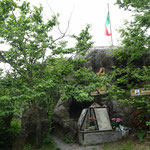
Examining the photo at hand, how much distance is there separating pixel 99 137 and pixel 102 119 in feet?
3.64

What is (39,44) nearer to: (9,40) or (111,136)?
(9,40)

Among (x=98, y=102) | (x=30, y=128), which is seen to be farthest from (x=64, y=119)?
(x=98, y=102)

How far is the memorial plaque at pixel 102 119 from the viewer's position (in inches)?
402

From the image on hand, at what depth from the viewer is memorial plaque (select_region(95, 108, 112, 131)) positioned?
1020cm

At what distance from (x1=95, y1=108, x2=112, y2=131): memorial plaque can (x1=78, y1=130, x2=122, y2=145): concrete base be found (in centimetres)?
31

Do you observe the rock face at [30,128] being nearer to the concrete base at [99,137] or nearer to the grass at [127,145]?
the concrete base at [99,137]

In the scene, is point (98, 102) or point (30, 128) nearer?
point (30, 128)

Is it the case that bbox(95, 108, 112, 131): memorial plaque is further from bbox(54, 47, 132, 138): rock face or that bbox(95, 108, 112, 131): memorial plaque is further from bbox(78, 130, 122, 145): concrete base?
bbox(54, 47, 132, 138): rock face

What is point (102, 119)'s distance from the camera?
412 inches

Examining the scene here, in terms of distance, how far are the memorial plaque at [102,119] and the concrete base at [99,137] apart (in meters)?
0.31

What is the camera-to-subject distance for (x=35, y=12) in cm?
841

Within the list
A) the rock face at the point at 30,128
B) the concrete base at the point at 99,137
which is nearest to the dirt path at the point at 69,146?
the concrete base at the point at 99,137

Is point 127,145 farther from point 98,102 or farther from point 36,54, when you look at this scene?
point 36,54

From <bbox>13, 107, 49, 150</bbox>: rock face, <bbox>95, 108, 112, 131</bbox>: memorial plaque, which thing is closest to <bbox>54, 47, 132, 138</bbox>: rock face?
<bbox>95, 108, 112, 131</bbox>: memorial plaque
